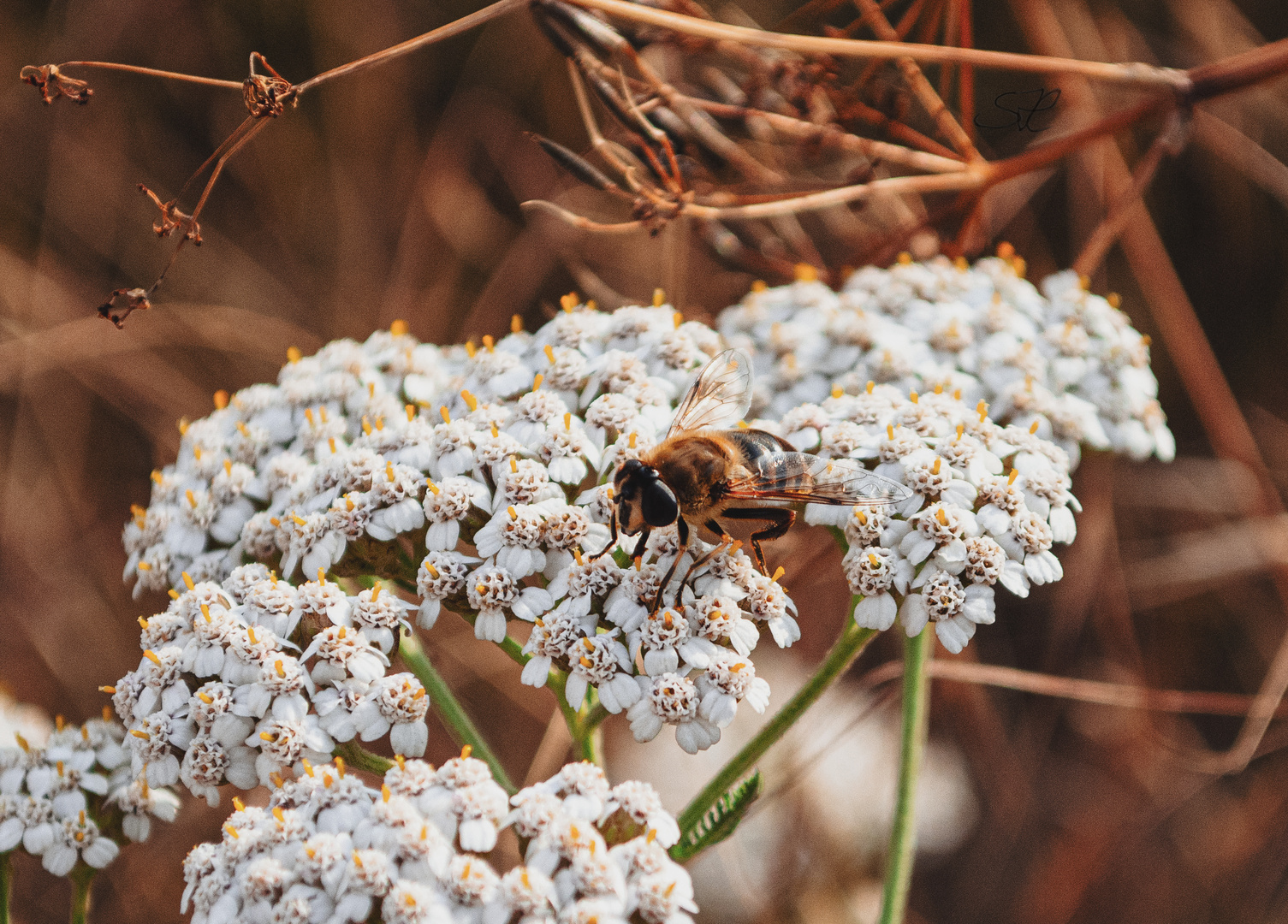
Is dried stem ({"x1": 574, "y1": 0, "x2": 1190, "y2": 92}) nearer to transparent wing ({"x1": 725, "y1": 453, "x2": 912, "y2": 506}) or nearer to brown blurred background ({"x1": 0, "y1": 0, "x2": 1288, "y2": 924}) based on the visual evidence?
transparent wing ({"x1": 725, "y1": 453, "x2": 912, "y2": 506})

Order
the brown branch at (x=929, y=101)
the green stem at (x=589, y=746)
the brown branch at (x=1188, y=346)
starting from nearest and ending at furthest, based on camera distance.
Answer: the green stem at (x=589, y=746) → the brown branch at (x=929, y=101) → the brown branch at (x=1188, y=346)

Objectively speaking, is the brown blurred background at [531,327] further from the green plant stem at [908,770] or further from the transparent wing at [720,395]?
the transparent wing at [720,395]

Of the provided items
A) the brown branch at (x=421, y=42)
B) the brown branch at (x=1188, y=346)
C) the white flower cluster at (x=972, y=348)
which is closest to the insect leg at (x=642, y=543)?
the white flower cluster at (x=972, y=348)

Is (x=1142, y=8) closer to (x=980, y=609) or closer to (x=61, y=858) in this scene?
(x=980, y=609)

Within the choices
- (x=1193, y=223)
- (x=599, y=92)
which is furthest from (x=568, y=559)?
(x=1193, y=223)

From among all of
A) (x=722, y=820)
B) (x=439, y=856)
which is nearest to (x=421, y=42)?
(x=439, y=856)

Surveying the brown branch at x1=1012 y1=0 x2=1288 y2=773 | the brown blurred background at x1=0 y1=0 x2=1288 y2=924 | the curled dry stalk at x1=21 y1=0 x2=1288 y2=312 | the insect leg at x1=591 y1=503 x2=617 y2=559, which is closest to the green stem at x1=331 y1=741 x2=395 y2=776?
the insect leg at x1=591 y1=503 x2=617 y2=559
